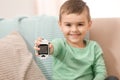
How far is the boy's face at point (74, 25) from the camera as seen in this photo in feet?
3.28

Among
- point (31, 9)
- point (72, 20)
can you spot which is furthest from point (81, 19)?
point (31, 9)

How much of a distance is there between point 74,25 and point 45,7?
1.81 feet

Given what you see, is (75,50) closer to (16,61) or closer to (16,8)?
(16,61)

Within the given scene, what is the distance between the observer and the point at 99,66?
104cm

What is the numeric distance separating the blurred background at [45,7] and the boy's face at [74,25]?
343 mm

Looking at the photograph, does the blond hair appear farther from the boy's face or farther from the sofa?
the sofa

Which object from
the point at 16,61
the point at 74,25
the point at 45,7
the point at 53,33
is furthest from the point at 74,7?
the point at 45,7

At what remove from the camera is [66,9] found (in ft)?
3.35

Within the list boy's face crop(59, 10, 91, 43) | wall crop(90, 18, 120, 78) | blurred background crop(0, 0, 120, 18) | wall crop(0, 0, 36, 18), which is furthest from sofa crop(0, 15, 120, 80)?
wall crop(0, 0, 36, 18)

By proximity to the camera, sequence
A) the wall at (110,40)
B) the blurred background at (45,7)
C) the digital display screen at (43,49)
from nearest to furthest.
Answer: the digital display screen at (43,49)
the wall at (110,40)
the blurred background at (45,7)

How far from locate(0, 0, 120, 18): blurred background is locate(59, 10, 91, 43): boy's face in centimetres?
34

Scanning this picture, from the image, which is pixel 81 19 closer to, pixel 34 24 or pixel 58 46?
pixel 58 46

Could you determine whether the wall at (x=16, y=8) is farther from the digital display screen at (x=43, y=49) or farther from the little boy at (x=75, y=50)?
the digital display screen at (x=43, y=49)

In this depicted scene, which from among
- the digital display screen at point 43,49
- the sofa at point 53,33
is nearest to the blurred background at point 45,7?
the sofa at point 53,33
